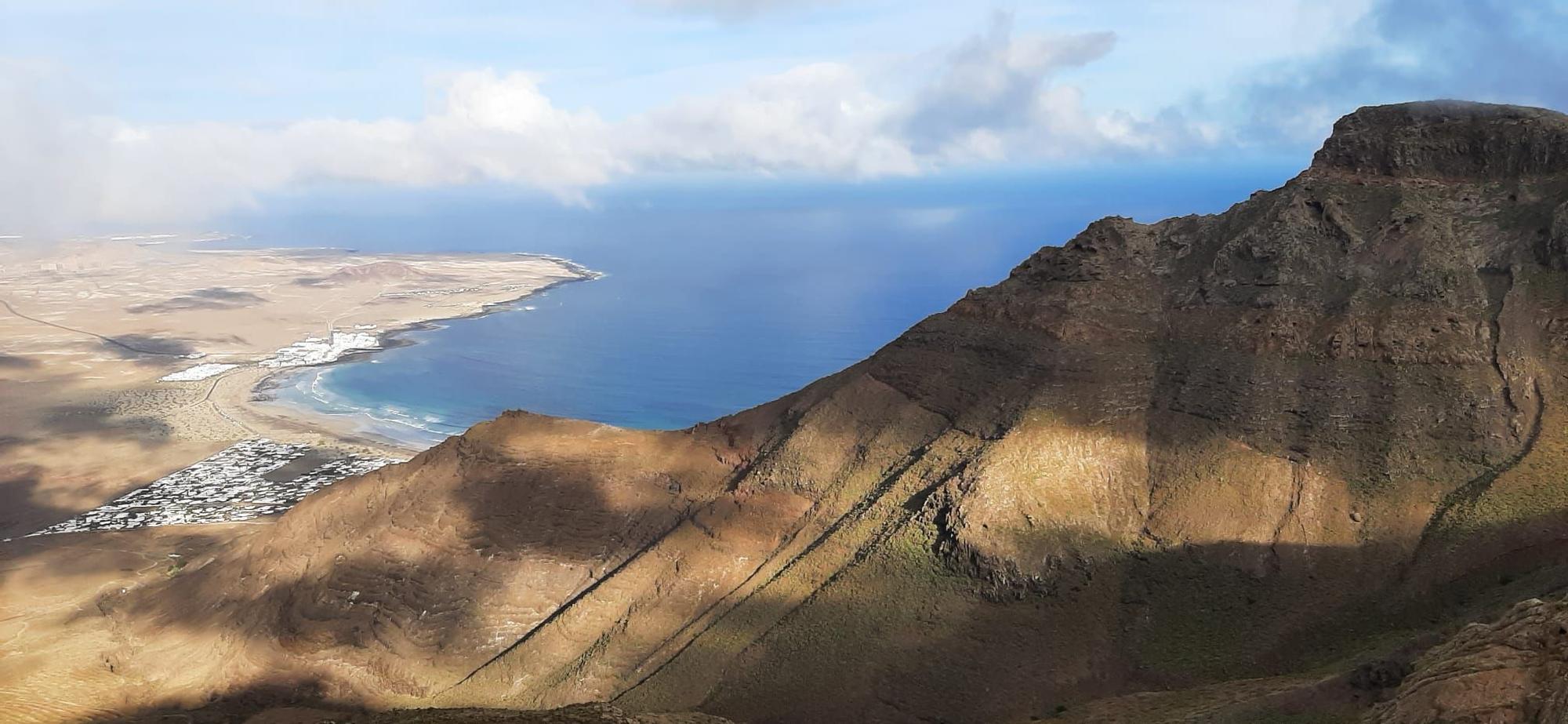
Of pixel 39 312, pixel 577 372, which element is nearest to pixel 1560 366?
pixel 577 372

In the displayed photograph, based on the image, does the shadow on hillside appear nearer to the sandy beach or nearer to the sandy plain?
the sandy plain

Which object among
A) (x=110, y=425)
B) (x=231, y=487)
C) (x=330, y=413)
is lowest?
(x=231, y=487)

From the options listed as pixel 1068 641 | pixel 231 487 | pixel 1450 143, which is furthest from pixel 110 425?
pixel 1450 143

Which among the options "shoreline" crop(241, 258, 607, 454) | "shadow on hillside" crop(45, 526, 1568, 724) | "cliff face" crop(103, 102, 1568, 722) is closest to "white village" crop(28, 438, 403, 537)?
"shoreline" crop(241, 258, 607, 454)

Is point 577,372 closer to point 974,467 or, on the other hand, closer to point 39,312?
point 974,467

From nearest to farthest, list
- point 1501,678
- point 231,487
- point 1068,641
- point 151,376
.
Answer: point 1501,678
point 1068,641
point 231,487
point 151,376

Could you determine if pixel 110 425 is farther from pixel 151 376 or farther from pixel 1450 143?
pixel 1450 143
